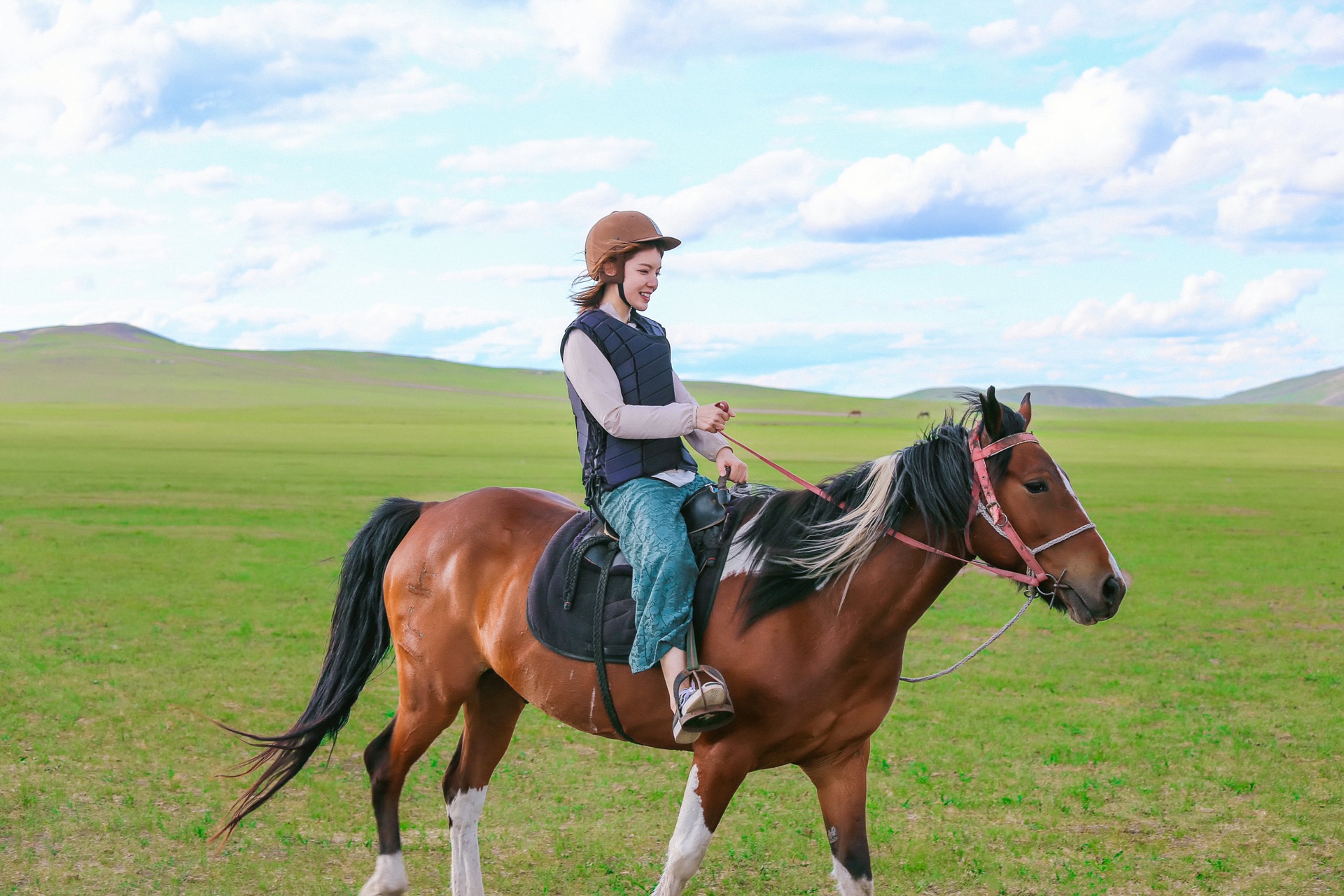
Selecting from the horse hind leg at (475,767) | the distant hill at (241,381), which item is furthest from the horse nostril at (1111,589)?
the distant hill at (241,381)

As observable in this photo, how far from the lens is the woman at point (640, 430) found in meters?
4.48

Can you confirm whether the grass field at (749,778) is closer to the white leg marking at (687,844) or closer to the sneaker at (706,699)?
the white leg marking at (687,844)

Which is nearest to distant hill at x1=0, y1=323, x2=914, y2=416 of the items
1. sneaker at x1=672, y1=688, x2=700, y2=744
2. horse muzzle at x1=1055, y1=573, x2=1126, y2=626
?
sneaker at x1=672, y1=688, x2=700, y2=744

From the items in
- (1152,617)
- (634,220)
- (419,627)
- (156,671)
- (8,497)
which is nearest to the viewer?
(634,220)

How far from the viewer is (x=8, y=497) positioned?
2584 cm

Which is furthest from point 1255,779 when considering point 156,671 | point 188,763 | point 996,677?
point 156,671

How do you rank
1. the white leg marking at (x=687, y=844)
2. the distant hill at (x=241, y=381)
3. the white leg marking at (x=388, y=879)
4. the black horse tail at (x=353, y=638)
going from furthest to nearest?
the distant hill at (x=241, y=381) → the black horse tail at (x=353, y=638) → the white leg marking at (x=388, y=879) → the white leg marking at (x=687, y=844)

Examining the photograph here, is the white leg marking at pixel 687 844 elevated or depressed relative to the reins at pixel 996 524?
depressed

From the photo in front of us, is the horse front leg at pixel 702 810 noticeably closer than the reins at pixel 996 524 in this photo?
No

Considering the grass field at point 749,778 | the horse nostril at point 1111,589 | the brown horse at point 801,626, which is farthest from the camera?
the grass field at point 749,778

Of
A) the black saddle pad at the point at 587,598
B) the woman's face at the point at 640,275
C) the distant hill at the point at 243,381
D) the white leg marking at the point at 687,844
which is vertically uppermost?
the distant hill at the point at 243,381

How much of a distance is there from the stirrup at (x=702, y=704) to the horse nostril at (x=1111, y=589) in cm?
146

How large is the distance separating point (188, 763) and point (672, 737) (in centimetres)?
475

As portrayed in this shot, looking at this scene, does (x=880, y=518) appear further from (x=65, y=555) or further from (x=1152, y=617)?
(x=65, y=555)
